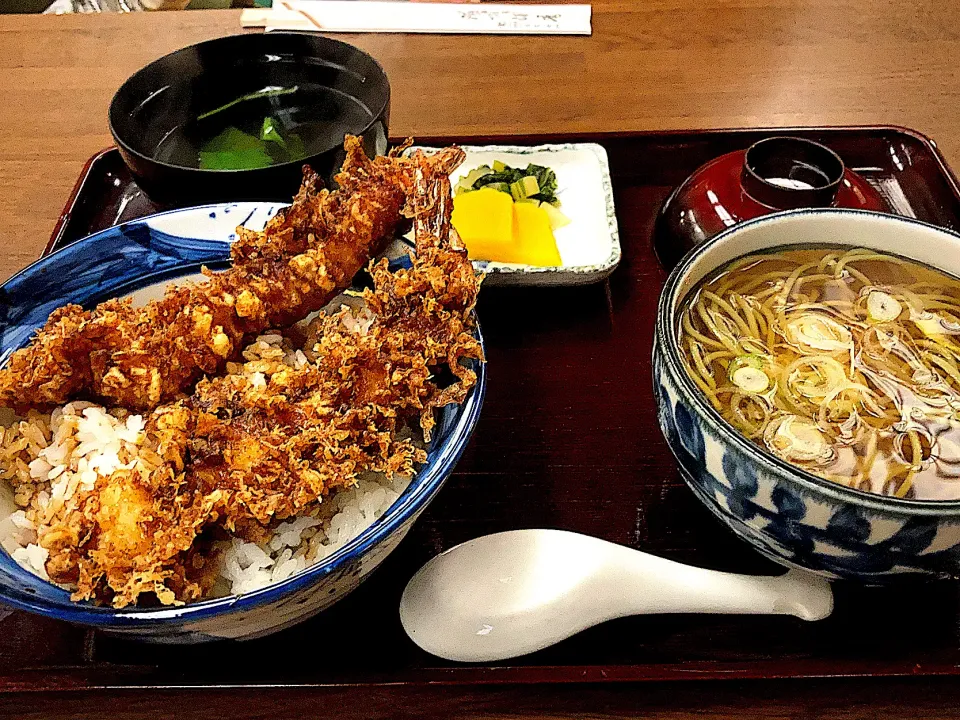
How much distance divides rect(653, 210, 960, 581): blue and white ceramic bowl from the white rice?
0.35 m

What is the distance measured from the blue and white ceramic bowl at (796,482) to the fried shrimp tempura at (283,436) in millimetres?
260

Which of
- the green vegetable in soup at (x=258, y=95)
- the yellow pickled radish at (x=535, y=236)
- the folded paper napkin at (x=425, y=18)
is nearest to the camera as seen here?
the yellow pickled radish at (x=535, y=236)

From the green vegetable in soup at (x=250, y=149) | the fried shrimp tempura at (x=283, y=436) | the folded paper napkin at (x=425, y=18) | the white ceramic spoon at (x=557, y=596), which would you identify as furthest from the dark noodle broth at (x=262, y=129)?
the white ceramic spoon at (x=557, y=596)

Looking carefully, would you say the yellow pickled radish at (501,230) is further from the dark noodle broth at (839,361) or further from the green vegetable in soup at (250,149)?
the dark noodle broth at (839,361)

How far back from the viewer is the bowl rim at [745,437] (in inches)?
27.6

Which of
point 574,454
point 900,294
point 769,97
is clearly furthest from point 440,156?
point 769,97

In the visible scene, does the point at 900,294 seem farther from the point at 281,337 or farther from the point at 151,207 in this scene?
the point at 151,207

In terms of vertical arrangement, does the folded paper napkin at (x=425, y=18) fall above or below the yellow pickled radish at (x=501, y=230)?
above

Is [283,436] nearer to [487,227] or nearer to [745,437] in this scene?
[745,437]

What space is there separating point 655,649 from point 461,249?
0.57m

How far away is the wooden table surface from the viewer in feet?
6.01

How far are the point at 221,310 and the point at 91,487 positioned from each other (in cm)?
28

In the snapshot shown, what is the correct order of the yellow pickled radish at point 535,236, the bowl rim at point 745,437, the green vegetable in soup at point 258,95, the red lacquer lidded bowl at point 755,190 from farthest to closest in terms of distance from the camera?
1. the green vegetable in soup at point 258,95
2. the yellow pickled radish at point 535,236
3. the red lacquer lidded bowl at point 755,190
4. the bowl rim at point 745,437

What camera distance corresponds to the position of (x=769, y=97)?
6.35 feet
